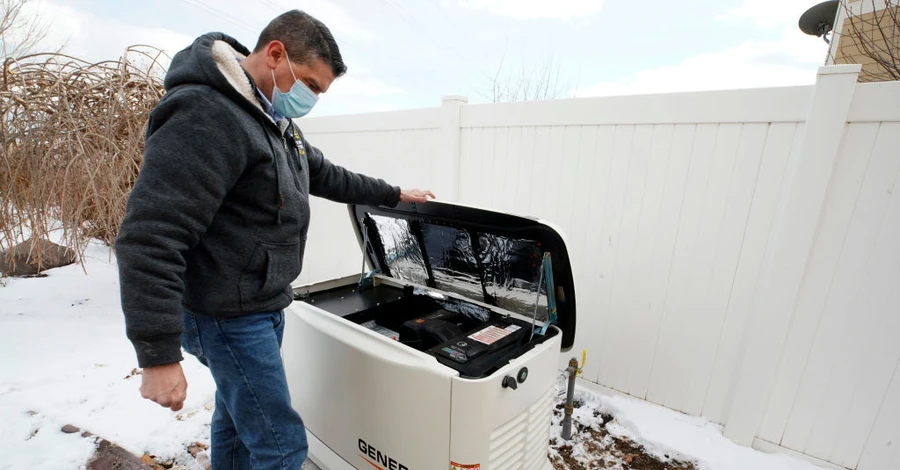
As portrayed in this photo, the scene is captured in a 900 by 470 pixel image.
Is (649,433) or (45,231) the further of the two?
(45,231)

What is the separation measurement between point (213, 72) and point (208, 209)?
332 millimetres

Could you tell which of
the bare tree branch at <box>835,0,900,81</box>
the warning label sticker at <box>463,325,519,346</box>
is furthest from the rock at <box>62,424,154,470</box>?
the bare tree branch at <box>835,0,900,81</box>

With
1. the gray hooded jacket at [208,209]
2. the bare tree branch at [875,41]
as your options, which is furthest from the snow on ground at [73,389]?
the bare tree branch at [875,41]

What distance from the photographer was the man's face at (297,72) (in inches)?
40.1

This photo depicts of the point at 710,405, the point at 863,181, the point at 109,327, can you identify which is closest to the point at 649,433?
the point at 710,405

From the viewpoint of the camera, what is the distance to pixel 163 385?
0.83m

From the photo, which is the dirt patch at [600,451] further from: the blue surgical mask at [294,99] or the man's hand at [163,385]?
the blue surgical mask at [294,99]

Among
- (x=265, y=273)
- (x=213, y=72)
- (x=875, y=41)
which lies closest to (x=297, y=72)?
(x=213, y=72)

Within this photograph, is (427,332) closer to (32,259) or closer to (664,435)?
(664,435)

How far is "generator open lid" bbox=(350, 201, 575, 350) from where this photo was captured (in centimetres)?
136

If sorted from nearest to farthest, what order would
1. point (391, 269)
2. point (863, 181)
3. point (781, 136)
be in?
point (863, 181) → point (781, 136) → point (391, 269)

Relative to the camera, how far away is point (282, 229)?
1022mm

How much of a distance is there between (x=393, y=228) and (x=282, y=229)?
81 cm

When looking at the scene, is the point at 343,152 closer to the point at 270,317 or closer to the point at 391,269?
the point at 391,269
